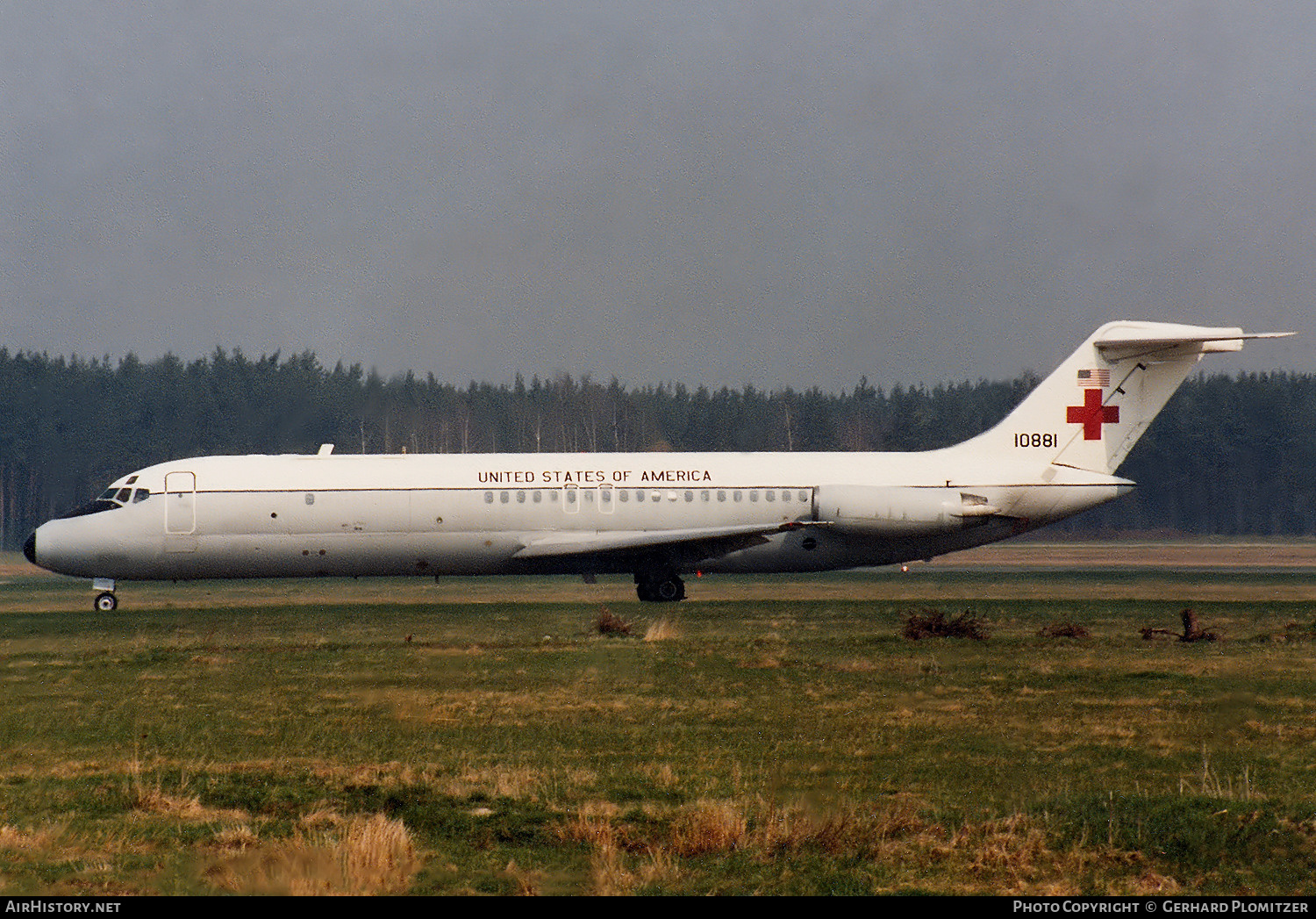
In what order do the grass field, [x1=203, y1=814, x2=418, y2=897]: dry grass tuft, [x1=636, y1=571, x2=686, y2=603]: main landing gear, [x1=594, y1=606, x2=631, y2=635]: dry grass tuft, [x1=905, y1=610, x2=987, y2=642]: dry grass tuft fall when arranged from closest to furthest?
[x1=203, y1=814, x2=418, y2=897]: dry grass tuft → the grass field → [x1=905, y1=610, x2=987, y2=642]: dry grass tuft → [x1=594, y1=606, x2=631, y2=635]: dry grass tuft → [x1=636, y1=571, x2=686, y2=603]: main landing gear

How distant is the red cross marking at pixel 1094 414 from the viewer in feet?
111

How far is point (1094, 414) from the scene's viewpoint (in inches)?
1336

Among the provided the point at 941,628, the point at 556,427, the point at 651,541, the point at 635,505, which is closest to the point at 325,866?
the point at 941,628

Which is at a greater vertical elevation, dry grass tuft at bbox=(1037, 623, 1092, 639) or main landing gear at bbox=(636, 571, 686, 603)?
main landing gear at bbox=(636, 571, 686, 603)

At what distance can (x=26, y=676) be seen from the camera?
65.4ft

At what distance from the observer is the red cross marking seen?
111 feet

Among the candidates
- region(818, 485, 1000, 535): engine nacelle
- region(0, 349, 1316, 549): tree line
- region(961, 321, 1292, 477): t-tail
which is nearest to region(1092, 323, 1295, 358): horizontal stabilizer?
region(961, 321, 1292, 477): t-tail

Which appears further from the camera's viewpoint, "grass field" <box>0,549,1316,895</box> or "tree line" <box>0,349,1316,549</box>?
"tree line" <box>0,349,1316,549</box>

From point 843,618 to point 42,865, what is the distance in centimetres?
2063

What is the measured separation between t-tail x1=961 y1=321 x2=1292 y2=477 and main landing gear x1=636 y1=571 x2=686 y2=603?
8.13 metres

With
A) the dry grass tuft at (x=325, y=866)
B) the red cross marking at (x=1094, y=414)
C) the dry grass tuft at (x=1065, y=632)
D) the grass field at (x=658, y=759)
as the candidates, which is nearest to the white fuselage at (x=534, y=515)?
the red cross marking at (x=1094, y=414)

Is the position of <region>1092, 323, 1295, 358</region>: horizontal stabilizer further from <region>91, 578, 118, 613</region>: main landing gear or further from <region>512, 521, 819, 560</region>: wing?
<region>91, 578, 118, 613</region>: main landing gear
